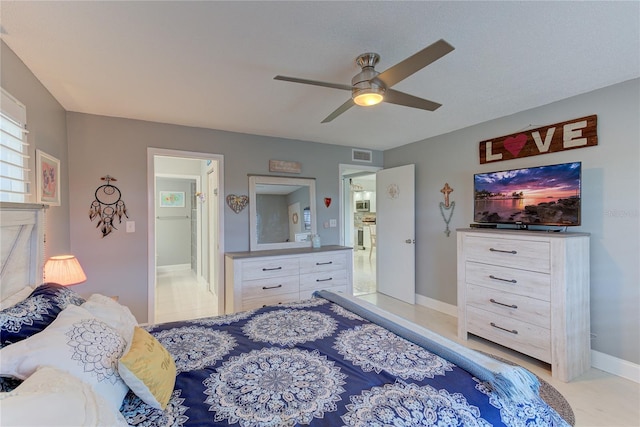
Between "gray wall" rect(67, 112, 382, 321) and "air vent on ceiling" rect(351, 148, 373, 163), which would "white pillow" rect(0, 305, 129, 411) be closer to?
"gray wall" rect(67, 112, 382, 321)

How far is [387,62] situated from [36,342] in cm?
226

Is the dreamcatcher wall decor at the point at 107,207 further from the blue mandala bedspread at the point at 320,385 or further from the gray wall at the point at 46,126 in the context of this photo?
the blue mandala bedspread at the point at 320,385

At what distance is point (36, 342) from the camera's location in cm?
94

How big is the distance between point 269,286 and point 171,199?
14.4 feet

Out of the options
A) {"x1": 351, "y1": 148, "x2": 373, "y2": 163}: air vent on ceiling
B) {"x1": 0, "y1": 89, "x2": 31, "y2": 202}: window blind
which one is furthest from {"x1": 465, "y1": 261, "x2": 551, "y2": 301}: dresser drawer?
{"x1": 0, "y1": 89, "x2": 31, "y2": 202}: window blind

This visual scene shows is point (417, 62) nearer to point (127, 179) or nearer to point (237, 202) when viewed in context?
point (237, 202)

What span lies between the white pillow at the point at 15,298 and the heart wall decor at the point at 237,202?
7.20 ft

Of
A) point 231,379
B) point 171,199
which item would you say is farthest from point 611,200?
point 171,199

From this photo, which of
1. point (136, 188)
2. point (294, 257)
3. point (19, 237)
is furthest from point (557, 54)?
point (136, 188)

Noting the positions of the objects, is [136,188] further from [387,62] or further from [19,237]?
[387,62]

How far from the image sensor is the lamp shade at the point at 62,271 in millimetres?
2098

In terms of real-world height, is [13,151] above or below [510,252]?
above

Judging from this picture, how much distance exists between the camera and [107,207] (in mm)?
3055

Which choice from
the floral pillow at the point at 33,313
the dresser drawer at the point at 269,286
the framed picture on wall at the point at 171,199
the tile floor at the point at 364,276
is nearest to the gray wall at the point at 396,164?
the dresser drawer at the point at 269,286
